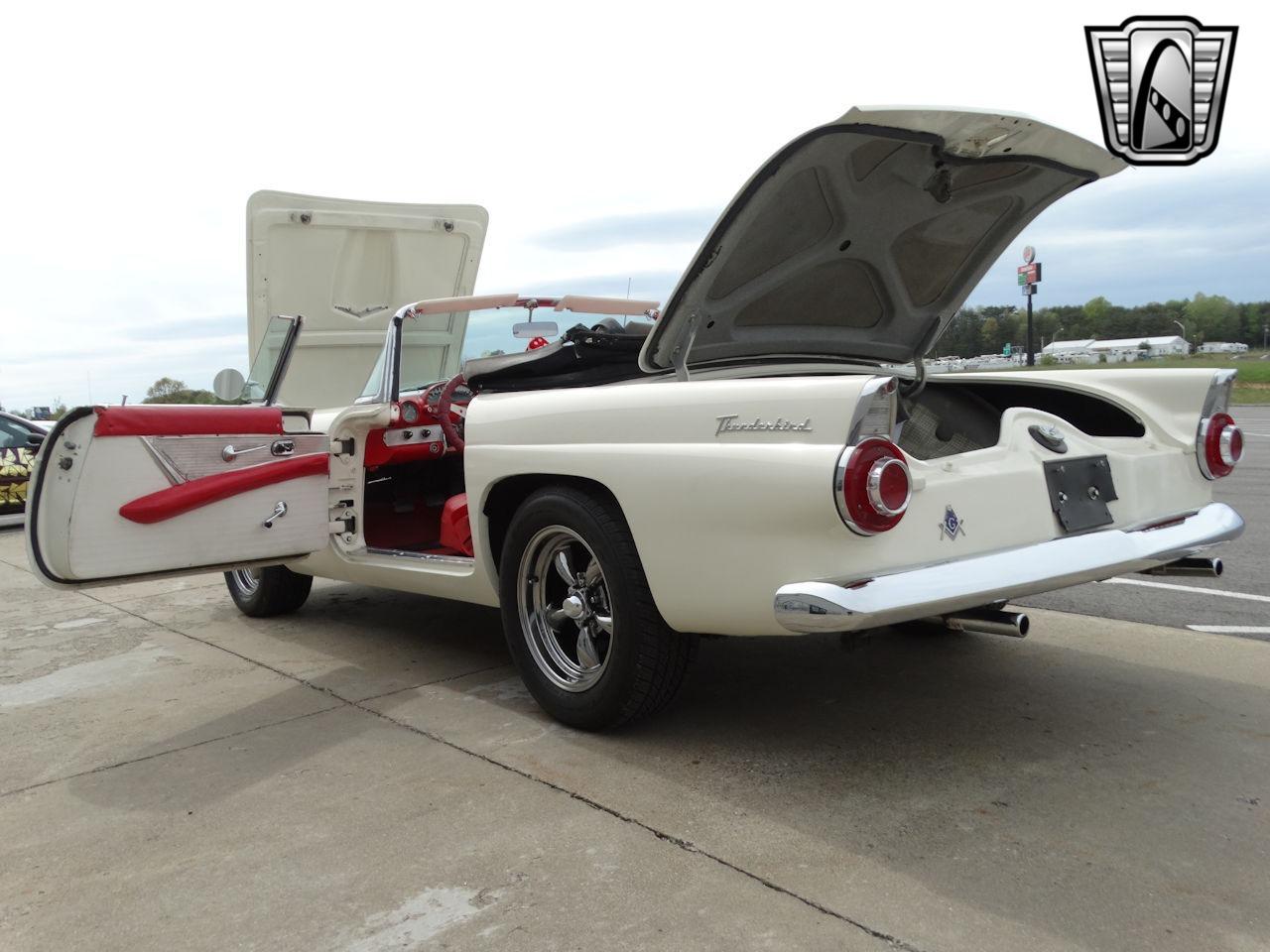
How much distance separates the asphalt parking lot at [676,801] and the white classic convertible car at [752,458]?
1.35 feet

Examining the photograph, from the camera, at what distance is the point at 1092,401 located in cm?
386

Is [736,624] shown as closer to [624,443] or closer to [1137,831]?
[624,443]

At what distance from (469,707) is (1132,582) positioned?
4048 millimetres

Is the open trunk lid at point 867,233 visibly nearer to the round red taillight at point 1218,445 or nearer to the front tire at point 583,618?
the front tire at point 583,618

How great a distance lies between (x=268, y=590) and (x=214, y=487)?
2.01 metres

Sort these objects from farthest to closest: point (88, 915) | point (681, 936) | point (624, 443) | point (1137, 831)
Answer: point (624, 443) → point (1137, 831) → point (88, 915) → point (681, 936)

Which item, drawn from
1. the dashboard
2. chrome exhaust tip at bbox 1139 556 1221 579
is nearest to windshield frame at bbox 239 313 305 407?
the dashboard

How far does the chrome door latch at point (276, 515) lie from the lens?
4043mm

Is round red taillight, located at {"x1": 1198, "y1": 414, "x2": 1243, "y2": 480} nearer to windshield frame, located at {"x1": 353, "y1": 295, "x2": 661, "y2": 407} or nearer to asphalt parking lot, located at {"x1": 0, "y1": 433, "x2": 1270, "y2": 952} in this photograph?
asphalt parking lot, located at {"x1": 0, "y1": 433, "x2": 1270, "y2": 952}

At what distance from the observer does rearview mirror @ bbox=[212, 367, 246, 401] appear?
5.38 m

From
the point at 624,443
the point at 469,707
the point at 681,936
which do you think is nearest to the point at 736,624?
the point at 624,443

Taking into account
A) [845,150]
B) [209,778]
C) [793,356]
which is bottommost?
[209,778]

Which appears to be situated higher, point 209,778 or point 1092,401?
point 1092,401

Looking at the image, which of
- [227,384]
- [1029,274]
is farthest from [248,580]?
[1029,274]
